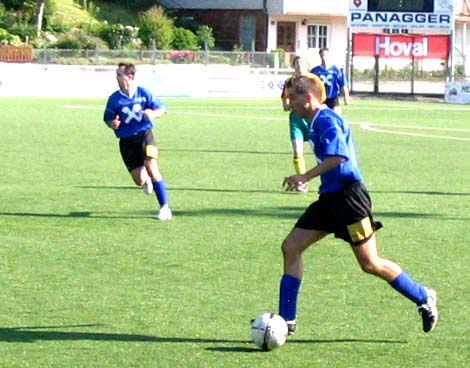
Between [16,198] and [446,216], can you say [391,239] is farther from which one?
[16,198]

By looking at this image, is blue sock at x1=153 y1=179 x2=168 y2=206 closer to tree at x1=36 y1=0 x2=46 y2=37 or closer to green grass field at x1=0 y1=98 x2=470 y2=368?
green grass field at x1=0 y1=98 x2=470 y2=368

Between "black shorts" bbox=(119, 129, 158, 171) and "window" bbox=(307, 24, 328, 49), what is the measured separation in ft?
186

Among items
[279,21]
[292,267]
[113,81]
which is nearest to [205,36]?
[279,21]

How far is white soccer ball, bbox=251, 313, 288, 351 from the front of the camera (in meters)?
7.38

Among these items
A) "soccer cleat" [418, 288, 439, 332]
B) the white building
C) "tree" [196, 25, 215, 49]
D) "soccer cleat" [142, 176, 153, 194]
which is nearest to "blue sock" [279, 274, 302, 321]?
"soccer cleat" [418, 288, 439, 332]

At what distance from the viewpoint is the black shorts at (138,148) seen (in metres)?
13.5

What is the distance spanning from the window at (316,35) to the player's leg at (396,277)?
2462 inches

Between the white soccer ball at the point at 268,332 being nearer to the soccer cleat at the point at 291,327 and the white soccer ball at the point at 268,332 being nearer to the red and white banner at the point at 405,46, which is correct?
the soccer cleat at the point at 291,327

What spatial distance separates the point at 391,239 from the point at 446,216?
186 cm

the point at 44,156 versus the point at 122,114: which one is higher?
the point at 122,114

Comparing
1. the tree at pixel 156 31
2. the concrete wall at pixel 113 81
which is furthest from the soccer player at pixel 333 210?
the tree at pixel 156 31

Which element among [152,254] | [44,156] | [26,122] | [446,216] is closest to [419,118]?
[26,122]

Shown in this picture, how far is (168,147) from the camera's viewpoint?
76.0 ft

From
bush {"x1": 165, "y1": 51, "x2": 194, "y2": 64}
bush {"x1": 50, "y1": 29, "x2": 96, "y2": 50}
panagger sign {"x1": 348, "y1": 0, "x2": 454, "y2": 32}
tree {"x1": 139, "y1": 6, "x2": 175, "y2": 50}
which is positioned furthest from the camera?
tree {"x1": 139, "y1": 6, "x2": 175, "y2": 50}
